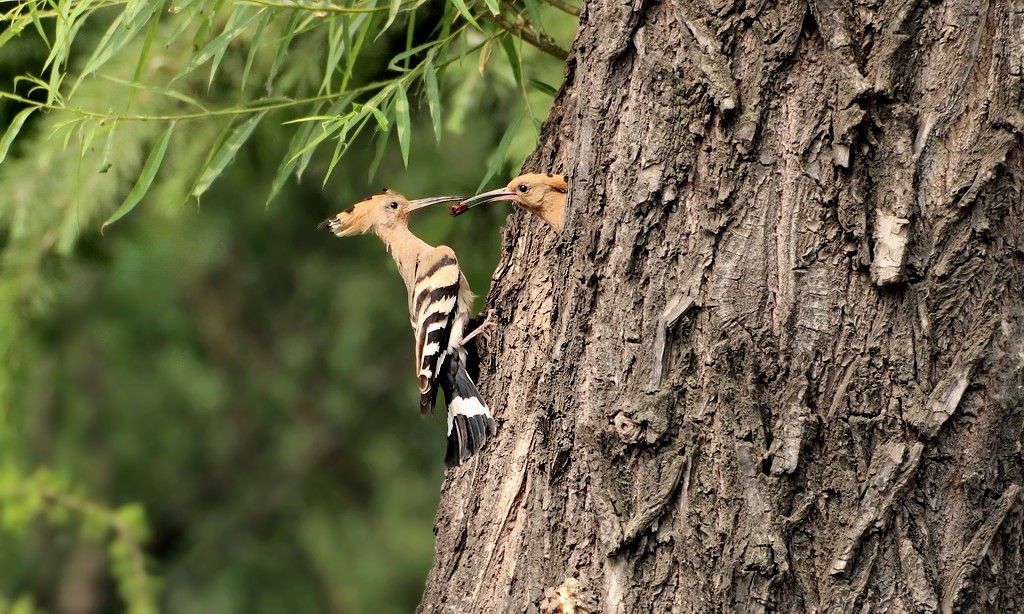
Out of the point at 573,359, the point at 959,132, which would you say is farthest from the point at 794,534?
the point at 959,132

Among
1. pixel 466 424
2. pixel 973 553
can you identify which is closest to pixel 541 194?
pixel 466 424

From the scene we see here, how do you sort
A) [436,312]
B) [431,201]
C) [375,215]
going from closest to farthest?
[436,312], [431,201], [375,215]

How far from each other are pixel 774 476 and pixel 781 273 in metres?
0.39

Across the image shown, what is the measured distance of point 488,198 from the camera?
3.35 meters

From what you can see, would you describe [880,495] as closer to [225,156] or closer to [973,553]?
[973,553]

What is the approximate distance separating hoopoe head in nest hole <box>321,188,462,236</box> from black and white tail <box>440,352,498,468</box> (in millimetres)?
1348

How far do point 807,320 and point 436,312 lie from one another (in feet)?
6.13

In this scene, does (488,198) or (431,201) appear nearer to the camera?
(488,198)

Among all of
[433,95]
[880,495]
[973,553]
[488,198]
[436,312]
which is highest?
[433,95]

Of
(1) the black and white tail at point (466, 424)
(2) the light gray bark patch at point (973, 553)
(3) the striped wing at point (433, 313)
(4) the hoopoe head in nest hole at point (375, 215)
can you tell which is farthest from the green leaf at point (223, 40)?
(2) the light gray bark patch at point (973, 553)

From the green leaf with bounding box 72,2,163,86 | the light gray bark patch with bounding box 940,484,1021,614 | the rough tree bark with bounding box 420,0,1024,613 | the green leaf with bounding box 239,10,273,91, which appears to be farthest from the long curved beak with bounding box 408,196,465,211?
the light gray bark patch with bounding box 940,484,1021,614

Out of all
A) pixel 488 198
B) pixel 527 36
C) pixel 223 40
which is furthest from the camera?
pixel 488 198

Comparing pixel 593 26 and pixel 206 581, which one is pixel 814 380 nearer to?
pixel 593 26

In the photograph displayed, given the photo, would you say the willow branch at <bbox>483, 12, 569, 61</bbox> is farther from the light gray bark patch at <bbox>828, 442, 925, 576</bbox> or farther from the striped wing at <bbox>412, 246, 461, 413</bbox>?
the light gray bark patch at <bbox>828, 442, 925, 576</bbox>
